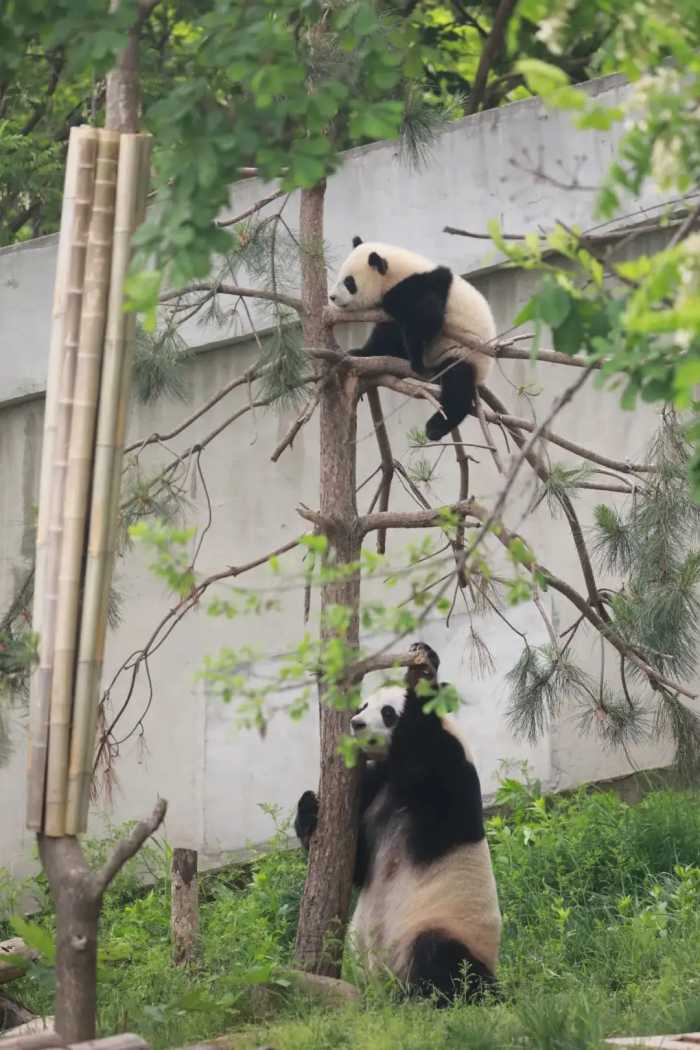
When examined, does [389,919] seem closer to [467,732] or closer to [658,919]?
[658,919]

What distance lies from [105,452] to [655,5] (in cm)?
179

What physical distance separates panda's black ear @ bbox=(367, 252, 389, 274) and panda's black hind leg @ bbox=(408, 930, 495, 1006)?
2.41 metres

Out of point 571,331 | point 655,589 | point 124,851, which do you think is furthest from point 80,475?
point 655,589

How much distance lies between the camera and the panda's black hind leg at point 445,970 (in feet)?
15.5

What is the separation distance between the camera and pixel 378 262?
5.44 metres

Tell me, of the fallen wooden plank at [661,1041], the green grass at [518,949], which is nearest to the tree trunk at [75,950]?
the green grass at [518,949]

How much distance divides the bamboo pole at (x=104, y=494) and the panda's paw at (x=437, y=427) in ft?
5.27

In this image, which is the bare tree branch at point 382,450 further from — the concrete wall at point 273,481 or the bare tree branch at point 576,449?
the concrete wall at point 273,481

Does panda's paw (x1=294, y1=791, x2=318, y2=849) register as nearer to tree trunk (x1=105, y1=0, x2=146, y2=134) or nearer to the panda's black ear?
the panda's black ear

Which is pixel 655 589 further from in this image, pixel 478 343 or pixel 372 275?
pixel 372 275

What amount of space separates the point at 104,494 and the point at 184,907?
6.22 feet

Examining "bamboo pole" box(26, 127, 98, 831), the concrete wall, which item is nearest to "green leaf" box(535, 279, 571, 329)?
"bamboo pole" box(26, 127, 98, 831)

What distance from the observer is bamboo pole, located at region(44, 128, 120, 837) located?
3.51 metres

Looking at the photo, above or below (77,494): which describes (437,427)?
above
